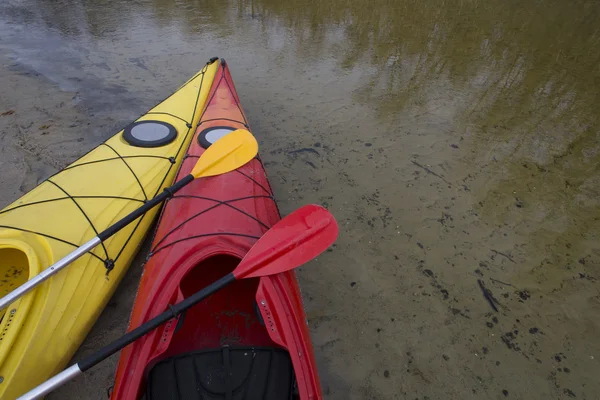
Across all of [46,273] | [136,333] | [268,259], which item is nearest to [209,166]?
[268,259]

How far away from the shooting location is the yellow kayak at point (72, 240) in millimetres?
1857

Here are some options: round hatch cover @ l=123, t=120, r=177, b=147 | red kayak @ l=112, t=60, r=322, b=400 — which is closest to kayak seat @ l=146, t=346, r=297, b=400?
red kayak @ l=112, t=60, r=322, b=400

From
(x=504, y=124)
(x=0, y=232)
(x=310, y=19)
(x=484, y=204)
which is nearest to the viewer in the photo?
(x=0, y=232)

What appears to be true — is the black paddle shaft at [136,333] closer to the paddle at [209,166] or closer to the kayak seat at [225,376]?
the kayak seat at [225,376]

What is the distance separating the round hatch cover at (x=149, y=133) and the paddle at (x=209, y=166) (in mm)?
633

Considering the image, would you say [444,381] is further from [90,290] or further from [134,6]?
[134,6]

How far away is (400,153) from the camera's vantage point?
386 centimetres

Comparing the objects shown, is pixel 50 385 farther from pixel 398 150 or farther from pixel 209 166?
pixel 398 150

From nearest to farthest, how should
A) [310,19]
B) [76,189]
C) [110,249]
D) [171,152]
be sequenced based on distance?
[110,249] < [76,189] < [171,152] < [310,19]

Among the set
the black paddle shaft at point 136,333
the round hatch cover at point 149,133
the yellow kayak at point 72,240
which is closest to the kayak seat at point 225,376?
the black paddle shaft at point 136,333

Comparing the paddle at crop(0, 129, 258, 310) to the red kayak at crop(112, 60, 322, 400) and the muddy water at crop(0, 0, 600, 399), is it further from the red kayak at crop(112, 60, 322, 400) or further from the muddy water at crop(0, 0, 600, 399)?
the muddy water at crop(0, 0, 600, 399)

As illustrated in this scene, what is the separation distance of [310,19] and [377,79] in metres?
2.83

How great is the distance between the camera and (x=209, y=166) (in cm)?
267

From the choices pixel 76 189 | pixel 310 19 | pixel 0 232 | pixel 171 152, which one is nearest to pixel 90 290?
pixel 0 232
